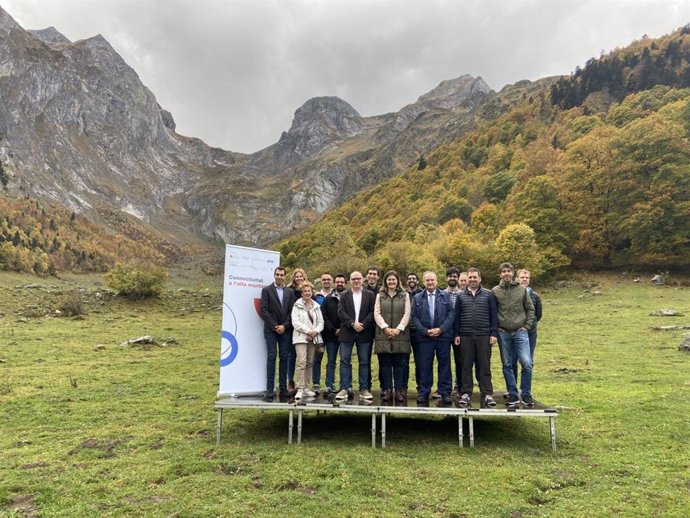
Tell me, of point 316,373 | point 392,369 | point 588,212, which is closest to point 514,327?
point 392,369

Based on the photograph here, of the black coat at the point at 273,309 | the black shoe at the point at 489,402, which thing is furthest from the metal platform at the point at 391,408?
the black coat at the point at 273,309

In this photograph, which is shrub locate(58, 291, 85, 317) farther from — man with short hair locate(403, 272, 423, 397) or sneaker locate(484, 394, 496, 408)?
sneaker locate(484, 394, 496, 408)

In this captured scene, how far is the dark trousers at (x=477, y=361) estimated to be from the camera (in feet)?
30.5

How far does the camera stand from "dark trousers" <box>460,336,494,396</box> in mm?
9281

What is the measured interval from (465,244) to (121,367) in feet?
121

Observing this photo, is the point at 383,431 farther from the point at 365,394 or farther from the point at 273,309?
the point at 273,309

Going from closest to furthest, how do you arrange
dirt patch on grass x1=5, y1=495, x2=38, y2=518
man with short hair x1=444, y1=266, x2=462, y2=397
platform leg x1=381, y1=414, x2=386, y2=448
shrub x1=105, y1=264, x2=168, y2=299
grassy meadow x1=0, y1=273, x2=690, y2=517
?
dirt patch on grass x1=5, y1=495, x2=38, y2=518 < grassy meadow x1=0, y1=273, x2=690, y2=517 < platform leg x1=381, y1=414, x2=386, y2=448 < man with short hair x1=444, y1=266, x2=462, y2=397 < shrub x1=105, y1=264, x2=168, y2=299

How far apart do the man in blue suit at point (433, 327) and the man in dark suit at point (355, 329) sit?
1049 mm

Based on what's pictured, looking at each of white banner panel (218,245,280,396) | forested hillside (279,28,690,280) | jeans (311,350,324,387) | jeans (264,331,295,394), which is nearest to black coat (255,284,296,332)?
jeans (264,331,295,394)

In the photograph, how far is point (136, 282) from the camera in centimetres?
4697

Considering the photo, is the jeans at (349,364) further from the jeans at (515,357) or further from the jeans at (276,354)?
the jeans at (515,357)

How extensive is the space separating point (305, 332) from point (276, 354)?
117 cm

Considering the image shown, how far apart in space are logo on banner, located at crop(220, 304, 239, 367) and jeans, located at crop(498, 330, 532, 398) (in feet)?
19.6

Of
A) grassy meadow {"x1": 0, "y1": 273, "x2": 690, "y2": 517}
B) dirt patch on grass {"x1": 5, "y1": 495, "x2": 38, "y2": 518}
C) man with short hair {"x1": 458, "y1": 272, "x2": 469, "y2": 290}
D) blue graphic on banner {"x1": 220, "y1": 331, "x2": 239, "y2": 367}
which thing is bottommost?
dirt patch on grass {"x1": 5, "y1": 495, "x2": 38, "y2": 518}
